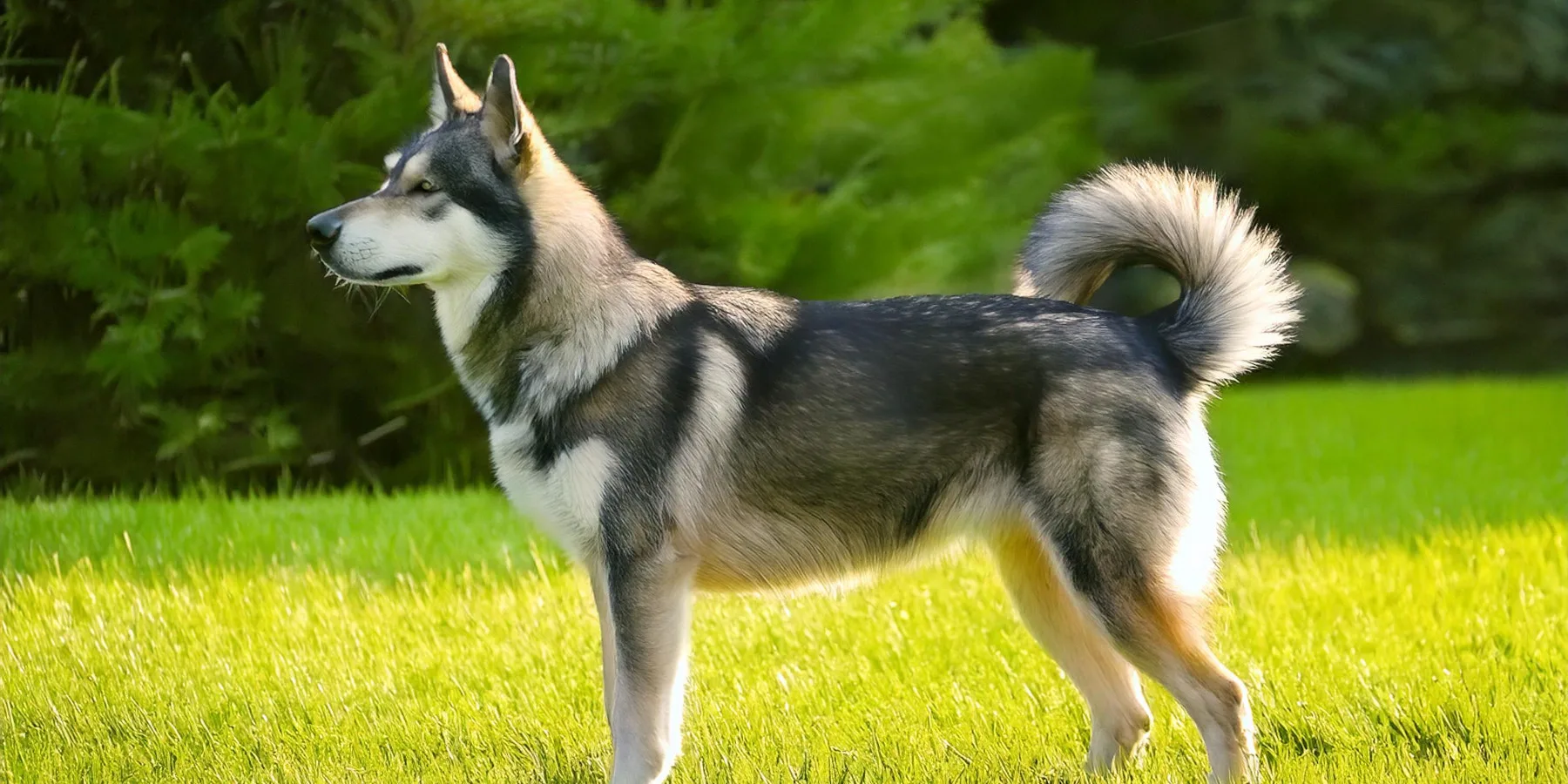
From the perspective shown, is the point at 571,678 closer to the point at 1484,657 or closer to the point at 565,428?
the point at 565,428

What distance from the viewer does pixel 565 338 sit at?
4152 mm

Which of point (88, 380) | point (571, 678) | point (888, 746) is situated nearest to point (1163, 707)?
point (888, 746)

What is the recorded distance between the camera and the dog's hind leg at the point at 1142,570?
400cm

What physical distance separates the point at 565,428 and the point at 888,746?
134 cm

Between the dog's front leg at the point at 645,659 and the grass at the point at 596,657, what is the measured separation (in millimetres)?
248

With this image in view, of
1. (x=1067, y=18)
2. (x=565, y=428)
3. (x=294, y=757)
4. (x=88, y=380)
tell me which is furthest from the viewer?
(x=1067, y=18)

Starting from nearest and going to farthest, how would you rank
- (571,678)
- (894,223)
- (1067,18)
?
(571,678)
(894,223)
(1067,18)

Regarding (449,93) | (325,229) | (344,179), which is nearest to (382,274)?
(325,229)

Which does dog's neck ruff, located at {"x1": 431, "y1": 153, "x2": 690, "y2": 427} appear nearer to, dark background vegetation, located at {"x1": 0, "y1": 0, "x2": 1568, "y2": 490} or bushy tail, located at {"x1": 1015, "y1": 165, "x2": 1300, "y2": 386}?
bushy tail, located at {"x1": 1015, "y1": 165, "x2": 1300, "y2": 386}

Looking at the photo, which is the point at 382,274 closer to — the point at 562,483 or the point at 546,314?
the point at 546,314

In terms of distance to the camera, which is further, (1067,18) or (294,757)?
(1067,18)

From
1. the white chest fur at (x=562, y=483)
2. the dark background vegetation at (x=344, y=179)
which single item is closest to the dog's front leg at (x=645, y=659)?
the white chest fur at (x=562, y=483)

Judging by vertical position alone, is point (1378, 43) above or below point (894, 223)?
below

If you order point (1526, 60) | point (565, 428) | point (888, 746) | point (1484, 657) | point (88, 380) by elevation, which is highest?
point (565, 428)
